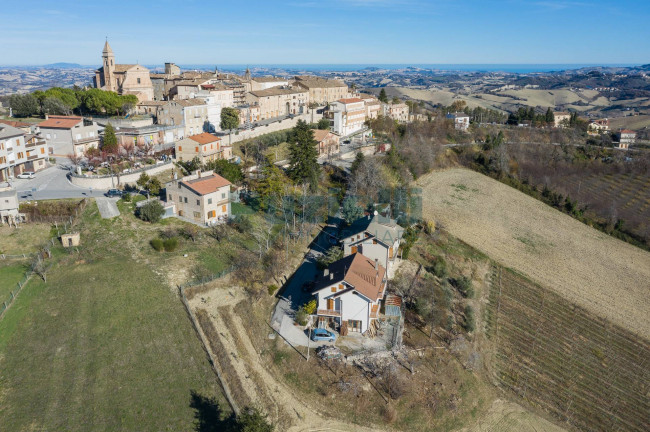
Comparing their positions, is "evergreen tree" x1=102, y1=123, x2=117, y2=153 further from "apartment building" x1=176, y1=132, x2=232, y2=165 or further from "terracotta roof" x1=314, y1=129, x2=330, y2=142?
"terracotta roof" x1=314, y1=129, x2=330, y2=142

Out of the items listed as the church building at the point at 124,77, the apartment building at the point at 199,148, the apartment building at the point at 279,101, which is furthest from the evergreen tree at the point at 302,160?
the church building at the point at 124,77

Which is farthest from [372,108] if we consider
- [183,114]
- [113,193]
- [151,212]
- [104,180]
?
[151,212]

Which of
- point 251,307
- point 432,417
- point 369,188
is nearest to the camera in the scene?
point 432,417

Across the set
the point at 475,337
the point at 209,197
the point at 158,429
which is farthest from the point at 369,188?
the point at 158,429

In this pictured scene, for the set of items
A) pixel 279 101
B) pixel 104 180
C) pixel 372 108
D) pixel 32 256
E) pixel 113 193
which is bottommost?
pixel 32 256

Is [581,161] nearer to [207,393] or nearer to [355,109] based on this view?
[355,109]

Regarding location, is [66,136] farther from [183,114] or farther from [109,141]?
[183,114]

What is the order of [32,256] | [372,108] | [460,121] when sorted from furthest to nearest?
[460,121] < [372,108] < [32,256]
